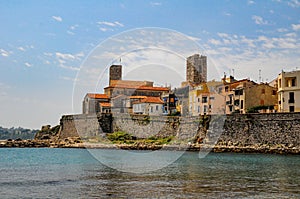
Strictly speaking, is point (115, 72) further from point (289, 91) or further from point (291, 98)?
point (291, 98)

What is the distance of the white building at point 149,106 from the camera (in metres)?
61.8

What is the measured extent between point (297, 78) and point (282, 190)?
96.7ft

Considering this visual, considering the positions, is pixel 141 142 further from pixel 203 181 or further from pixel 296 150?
pixel 203 181

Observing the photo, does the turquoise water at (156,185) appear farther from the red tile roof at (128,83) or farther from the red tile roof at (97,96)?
the red tile roof at (128,83)

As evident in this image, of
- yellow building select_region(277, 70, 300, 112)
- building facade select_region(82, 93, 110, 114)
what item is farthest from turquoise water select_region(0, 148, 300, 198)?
building facade select_region(82, 93, 110, 114)

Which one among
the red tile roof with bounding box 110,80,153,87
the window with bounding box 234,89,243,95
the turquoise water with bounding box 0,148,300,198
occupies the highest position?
the red tile roof with bounding box 110,80,153,87

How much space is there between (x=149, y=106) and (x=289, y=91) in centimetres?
2309

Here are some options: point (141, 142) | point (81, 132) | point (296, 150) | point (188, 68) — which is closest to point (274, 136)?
point (296, 150)

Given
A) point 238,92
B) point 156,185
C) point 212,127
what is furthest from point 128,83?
point 156,185

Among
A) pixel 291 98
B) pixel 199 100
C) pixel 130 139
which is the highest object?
pixel 199 100

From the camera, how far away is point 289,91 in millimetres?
43375

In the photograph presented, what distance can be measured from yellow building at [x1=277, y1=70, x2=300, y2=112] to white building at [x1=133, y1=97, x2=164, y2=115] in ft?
71.1

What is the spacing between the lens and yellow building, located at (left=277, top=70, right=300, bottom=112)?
42719mm

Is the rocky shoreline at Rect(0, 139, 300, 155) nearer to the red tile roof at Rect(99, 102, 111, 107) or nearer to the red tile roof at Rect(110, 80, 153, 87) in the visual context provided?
the red tile roof at Rect(99, 102, 111, 107)
